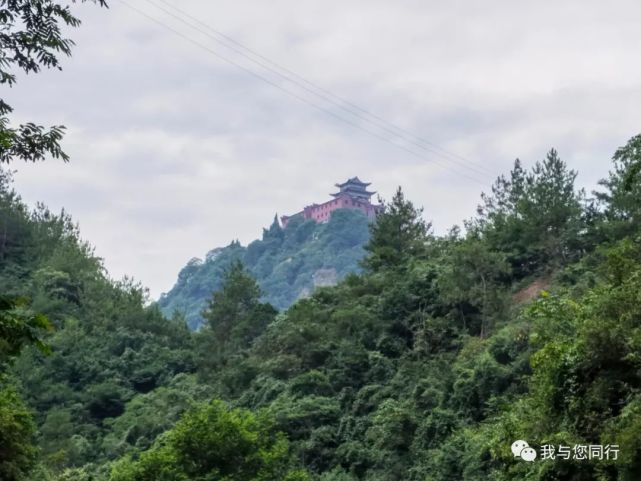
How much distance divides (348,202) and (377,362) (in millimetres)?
97352

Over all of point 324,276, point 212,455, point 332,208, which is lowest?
point 212,455

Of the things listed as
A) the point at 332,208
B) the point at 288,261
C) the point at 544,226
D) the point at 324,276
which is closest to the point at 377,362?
the point at 544,226

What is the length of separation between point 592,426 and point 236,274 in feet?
91.4

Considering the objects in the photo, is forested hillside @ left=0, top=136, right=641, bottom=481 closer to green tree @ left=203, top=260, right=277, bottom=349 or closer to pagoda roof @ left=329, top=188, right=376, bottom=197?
green tree @ left=203, top=260, right=277, bottom=349

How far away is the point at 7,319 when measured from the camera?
5594 mm

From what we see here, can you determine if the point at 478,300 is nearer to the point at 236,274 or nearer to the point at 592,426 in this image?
the point at 236,274

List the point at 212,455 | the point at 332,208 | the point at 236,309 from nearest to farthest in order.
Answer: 1. the point at 212,455
2. the point at 236,309
3. the point at 332,208

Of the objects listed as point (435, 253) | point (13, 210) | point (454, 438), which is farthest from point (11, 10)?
point (13, 210)

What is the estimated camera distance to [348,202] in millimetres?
125625

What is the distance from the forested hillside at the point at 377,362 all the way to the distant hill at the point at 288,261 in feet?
230

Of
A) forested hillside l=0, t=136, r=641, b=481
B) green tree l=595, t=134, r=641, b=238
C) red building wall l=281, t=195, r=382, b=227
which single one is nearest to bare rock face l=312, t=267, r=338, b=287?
red building wall l=281, t=195, r=382, b=227

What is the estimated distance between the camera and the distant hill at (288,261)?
4547 inches

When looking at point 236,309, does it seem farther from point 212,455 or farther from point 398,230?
point 212,455

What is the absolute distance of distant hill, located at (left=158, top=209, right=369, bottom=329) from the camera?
116 m
